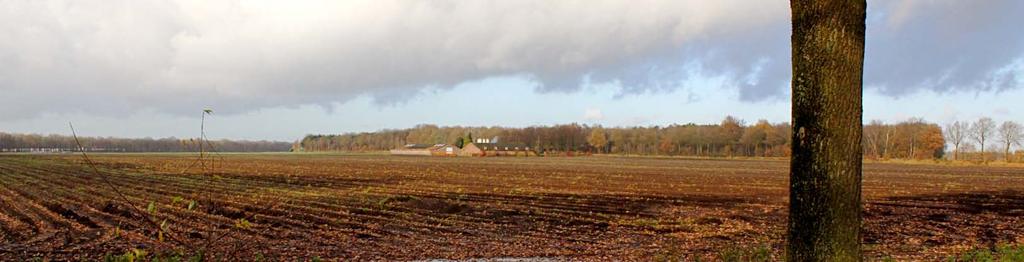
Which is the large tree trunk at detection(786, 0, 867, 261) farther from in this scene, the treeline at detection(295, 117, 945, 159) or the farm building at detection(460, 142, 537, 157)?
the farm building at detection(460, 142, 537, 157)

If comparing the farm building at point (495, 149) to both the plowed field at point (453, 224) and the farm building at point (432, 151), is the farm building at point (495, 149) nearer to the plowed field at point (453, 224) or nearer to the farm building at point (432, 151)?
the farm building at point (432, 151)

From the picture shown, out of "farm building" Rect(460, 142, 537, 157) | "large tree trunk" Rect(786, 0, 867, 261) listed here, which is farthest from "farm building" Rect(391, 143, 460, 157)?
"large tree trunk" Rect(786, 0, 867, 261)

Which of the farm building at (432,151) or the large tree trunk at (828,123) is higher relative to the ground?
the large tree trunk at (828,123)

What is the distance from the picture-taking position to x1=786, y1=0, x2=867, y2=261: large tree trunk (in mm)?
4527

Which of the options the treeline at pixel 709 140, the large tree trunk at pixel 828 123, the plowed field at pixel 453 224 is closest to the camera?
the large tree trunk at pixel 828 123

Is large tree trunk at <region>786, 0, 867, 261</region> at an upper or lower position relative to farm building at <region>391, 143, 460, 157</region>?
upper

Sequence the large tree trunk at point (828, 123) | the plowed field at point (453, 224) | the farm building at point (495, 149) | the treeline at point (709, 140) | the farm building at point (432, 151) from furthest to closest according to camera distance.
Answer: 1. the farm building at point (432, 151)
2. the farm building at point (495, 149)
3. the treeline at point (709, 140)
4. the plowed field at point (453, 224)
5. the large tree trunk at point (828, 123)

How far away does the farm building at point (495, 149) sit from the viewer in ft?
487

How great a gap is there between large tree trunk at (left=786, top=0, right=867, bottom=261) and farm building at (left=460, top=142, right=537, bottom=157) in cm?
13952

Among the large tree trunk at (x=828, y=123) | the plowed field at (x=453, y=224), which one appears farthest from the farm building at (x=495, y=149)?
the large tree trunk at (x=828, y=123)

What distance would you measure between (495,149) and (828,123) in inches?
6207

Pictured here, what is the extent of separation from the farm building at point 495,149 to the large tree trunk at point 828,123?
13952 cm

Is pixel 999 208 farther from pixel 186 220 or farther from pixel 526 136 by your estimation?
pixel 526 136

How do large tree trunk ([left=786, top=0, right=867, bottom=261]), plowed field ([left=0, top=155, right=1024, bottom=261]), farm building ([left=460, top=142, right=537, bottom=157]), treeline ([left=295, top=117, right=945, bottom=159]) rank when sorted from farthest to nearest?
farm building ([left=460, top=142, right=537, bottom=157])
treeline ([left=295, top=117, right=945, bottom=159])
plowed field ([left=0, top=155, right=1024, bottom=261])
large tree trunk ([left=786, top=0, right=867, bottom=261])
